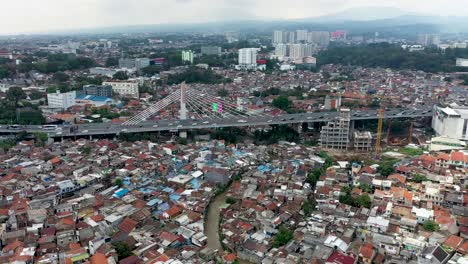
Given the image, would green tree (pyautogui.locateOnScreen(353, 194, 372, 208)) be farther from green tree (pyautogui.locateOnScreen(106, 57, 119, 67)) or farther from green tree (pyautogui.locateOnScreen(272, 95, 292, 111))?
green tree (pyautogui.locateOnScreen(106, 57, 119, 67))

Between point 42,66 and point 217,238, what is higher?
point 42,66

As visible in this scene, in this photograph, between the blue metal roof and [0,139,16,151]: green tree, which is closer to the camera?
[0,139,16,151]: green tree

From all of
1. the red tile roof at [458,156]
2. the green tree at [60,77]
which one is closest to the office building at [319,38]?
the green tree at [60,77]

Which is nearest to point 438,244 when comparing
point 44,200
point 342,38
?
point 44,200

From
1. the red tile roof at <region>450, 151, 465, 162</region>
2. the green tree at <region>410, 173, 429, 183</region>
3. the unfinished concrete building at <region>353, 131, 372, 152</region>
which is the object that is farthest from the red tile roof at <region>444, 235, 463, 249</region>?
the unfinished concrete building at <region>353, 131, 372, 152</region>

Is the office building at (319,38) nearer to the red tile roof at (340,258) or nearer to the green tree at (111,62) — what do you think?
the green tree at (111,62)

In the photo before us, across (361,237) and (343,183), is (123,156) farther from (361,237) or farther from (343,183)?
(361,237)
